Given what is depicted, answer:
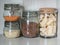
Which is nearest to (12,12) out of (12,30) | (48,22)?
(12,30)

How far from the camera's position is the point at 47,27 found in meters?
1.05

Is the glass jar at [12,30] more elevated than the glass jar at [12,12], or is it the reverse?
the glass jar at [12,12]

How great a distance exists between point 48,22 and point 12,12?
26 cm

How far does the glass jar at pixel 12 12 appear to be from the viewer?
1069 millimetres

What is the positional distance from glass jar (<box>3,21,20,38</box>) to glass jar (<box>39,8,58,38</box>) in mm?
175

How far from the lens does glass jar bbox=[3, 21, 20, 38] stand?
105cm

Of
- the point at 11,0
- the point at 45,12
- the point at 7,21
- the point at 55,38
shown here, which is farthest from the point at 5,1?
the point at 55,38

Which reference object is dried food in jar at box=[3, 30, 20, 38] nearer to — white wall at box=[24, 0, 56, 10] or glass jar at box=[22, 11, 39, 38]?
glass jar at box=[22, 11, 39, 38]

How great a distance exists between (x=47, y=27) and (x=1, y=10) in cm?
39

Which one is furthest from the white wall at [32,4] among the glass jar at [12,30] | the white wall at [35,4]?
the glass jar at [12,30]

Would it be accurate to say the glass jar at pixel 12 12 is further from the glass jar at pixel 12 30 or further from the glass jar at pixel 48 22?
the glass jar at pixel 48 22

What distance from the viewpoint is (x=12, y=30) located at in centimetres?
105

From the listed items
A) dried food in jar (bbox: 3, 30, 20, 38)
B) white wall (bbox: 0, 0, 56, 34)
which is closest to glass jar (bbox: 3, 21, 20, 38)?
dried food in jar (bbox: 3, 30, 20, 38)

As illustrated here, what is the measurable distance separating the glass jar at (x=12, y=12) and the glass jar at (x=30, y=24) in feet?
0.17
